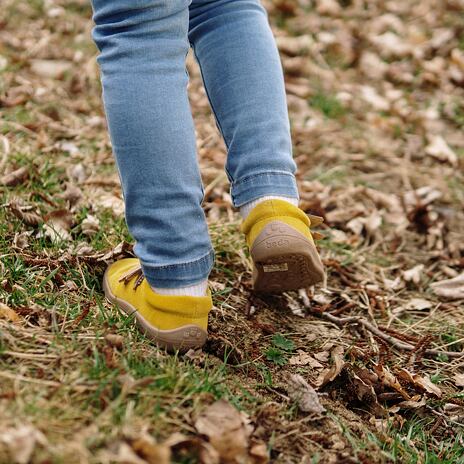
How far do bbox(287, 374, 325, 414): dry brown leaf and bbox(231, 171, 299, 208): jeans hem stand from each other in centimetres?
45

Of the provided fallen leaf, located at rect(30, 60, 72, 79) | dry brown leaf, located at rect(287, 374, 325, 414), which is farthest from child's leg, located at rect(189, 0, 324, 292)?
fallen leaf, located at rect(30, 60, 72, 79)

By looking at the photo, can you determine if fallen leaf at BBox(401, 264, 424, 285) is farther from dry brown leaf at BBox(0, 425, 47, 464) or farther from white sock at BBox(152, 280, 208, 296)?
dry brown leaf at BBox(0, 425, 47, 464)

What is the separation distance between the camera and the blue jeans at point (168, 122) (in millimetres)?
1279

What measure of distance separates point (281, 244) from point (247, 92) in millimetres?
382

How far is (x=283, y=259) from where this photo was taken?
158 centimetres

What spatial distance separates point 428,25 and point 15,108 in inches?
109

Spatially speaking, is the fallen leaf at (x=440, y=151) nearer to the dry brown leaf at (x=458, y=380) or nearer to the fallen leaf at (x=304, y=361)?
the dry brown leaf at (x=458, y=380)

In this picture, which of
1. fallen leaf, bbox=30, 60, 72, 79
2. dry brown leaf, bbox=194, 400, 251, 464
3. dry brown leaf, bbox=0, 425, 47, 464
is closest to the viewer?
dry brown leaf, bbox=0, 425, 47, 464

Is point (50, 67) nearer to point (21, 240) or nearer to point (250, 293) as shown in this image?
point (21, 240)

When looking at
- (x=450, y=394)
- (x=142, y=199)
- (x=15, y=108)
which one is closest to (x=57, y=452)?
(x=142, y=199)

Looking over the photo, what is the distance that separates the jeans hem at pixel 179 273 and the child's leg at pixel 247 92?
0.86ft

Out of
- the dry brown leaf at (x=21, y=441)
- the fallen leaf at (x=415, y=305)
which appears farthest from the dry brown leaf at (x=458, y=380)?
the dry brown leaf at (x=21, y=441)

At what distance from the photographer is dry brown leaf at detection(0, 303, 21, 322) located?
1.42 metres

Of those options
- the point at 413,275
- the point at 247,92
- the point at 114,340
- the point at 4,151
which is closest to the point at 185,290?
the point at 114,340
